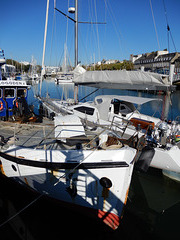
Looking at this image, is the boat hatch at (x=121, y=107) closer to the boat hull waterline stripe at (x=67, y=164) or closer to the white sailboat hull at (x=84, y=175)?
the white sailboat hull at (x=84, y=175)

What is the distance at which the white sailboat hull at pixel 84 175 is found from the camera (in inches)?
213

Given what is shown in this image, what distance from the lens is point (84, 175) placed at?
561 cm

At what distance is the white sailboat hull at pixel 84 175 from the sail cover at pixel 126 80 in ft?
17.6

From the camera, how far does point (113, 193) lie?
5.60 metres

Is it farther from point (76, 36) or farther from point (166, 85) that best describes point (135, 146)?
point (76, 36)

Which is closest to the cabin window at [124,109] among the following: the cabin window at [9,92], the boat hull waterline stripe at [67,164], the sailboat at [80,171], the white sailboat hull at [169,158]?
the white sailboat hull at [169,158]

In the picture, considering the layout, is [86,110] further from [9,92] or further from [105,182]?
[105,182]

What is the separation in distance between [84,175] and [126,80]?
6.70m

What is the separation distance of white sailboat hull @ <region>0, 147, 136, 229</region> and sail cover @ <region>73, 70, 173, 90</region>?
17.6 feet

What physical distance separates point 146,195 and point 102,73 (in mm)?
7390

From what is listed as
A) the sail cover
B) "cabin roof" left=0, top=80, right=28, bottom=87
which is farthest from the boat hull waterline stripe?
"cabin roof" left=0, top=80, right=28, bottom=87

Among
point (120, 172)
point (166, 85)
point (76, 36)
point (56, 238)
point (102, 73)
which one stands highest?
point (76, 36)

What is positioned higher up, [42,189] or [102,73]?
[102,73]

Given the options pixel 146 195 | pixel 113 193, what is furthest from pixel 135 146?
pixel 146 195
